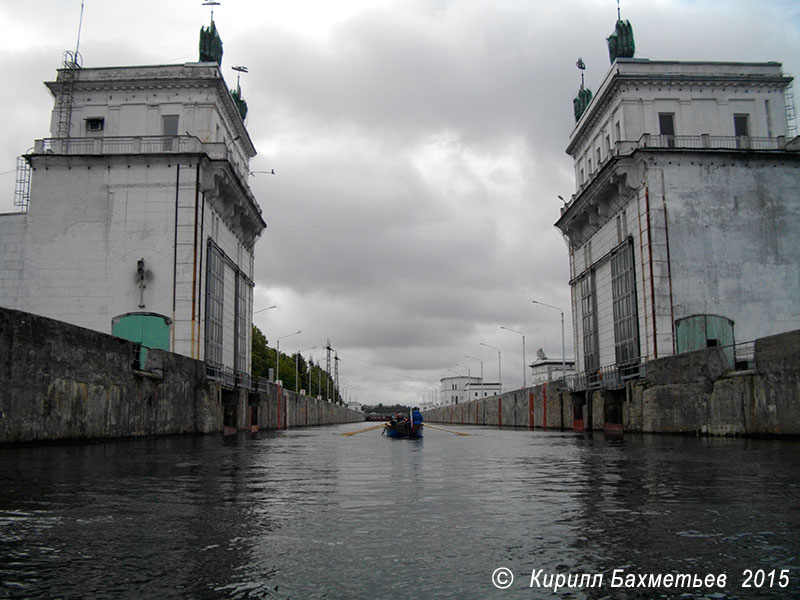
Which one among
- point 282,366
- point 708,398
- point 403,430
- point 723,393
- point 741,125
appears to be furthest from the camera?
point 282,366

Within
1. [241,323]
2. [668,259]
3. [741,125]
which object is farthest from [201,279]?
[741,125]

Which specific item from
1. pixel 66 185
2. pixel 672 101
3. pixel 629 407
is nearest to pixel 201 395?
pixel 66 185

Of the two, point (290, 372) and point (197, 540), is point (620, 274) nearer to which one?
point (197, 540)

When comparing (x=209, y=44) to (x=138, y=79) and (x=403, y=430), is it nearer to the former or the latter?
(x=138, y=79)

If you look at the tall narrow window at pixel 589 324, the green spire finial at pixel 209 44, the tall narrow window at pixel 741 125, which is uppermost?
the green spire finial at pixel 209 44

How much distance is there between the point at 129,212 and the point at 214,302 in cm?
675

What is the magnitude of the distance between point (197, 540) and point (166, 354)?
23011mm

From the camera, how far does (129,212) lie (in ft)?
124

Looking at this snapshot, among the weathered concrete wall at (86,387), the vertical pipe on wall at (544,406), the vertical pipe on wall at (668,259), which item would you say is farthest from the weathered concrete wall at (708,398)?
the weathered concrete wall at (86,387)

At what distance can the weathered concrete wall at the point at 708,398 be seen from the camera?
20859mm

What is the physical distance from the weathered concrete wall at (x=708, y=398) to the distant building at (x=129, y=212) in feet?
68.4

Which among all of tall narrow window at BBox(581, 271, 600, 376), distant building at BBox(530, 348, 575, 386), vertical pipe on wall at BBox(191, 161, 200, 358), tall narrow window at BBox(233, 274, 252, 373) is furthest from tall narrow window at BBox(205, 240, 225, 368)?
distant building at BBox(530, 348, 575, 386)

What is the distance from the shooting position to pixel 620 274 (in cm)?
4169

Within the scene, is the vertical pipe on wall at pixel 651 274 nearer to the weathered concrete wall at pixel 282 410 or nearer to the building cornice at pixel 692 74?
the building cornice at pixel 692 74
